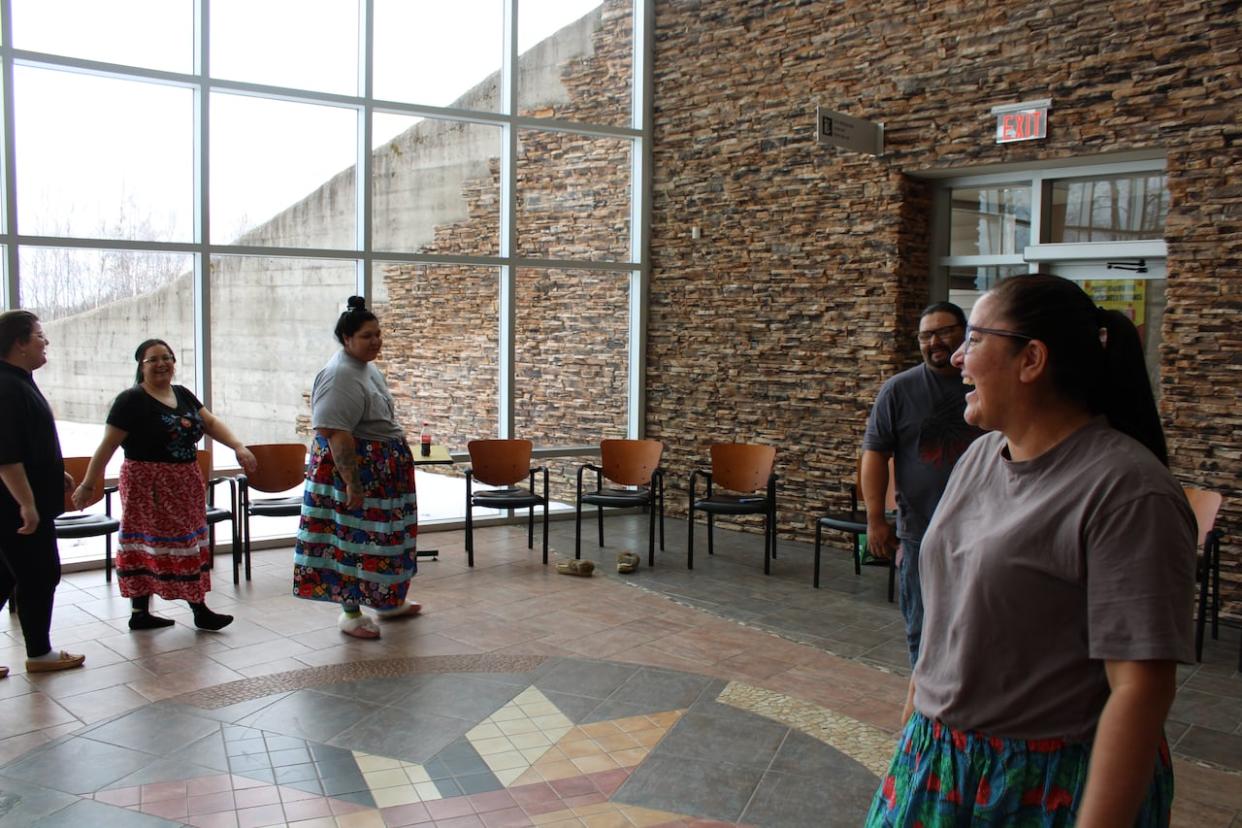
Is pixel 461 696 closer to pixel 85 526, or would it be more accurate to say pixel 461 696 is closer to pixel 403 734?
pixel 403 734

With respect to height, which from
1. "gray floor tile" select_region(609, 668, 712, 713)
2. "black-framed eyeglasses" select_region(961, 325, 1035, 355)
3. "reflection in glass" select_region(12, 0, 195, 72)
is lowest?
"gray floor tile" select_region(609, 668, 712, 713)

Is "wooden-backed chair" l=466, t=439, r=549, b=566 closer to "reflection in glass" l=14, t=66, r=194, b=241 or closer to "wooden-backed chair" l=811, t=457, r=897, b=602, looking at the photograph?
"wooden-backed chair" l=811, t=457, r=897, b=602

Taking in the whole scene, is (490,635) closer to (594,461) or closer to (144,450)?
(144,450)

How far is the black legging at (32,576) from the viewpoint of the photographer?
179 inches

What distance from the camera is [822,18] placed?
25.1 ft

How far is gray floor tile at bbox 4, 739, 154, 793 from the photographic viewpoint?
357cm

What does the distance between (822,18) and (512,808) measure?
6.32 meters

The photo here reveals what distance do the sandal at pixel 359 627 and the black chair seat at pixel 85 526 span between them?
1585 millimetres

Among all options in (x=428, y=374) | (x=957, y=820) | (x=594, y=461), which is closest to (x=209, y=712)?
(x=957, y=820)

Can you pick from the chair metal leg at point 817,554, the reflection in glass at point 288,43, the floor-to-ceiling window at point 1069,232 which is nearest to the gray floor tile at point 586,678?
the chair metal leg at point 817,554

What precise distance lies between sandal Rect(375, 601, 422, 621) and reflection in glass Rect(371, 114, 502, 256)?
133 inches

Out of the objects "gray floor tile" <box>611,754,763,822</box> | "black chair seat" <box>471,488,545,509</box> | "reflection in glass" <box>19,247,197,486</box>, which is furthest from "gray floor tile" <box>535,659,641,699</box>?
"reflection in glass" <box>19,247,197,486</box>

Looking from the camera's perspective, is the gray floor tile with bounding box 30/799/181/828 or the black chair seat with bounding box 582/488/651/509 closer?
the gray floor tile with bounding box 30/799/181/828

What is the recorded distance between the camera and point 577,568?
6.87 m
